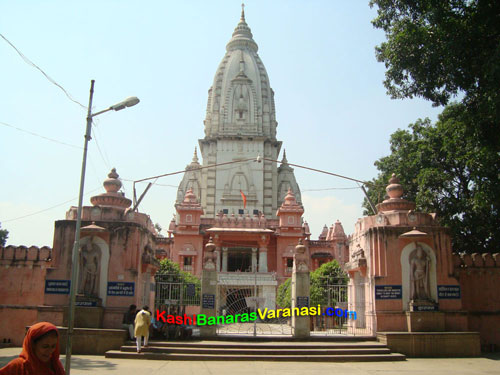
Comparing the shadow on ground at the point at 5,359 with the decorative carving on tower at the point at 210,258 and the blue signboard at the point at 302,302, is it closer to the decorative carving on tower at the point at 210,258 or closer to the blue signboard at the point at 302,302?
the decorative carving on tower at the point at 210,258

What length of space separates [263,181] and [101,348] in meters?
38.0

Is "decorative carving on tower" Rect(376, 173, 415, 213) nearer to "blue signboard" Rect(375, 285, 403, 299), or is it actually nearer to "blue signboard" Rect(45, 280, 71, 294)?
"blue signboard" Rect(375, 285, 403, 299)

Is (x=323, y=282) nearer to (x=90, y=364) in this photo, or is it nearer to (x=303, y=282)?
(x=303, y=282)

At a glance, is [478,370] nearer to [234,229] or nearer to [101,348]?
[101,348]

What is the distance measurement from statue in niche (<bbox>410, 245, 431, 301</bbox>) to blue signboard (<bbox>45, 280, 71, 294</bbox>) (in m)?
10.8

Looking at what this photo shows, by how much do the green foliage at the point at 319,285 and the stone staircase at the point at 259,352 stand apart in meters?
8.69

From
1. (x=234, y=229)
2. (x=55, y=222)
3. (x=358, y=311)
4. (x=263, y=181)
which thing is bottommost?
(x=358, y=311)

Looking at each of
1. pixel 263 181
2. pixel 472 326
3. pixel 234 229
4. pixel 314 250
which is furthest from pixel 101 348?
pixel 263 181

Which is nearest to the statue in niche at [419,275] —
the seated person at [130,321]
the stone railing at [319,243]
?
the seated person at [130,321]

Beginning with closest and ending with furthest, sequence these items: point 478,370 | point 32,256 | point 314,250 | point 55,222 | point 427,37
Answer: point 478,370 < point 427,37 < point 55,222 < point 32,256 < point 314,250

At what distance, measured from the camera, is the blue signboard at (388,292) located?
1455cm

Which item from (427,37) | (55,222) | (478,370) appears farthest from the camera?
(55,222)

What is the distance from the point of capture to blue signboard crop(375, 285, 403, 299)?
14.5 metres

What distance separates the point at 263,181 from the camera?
5094cm
